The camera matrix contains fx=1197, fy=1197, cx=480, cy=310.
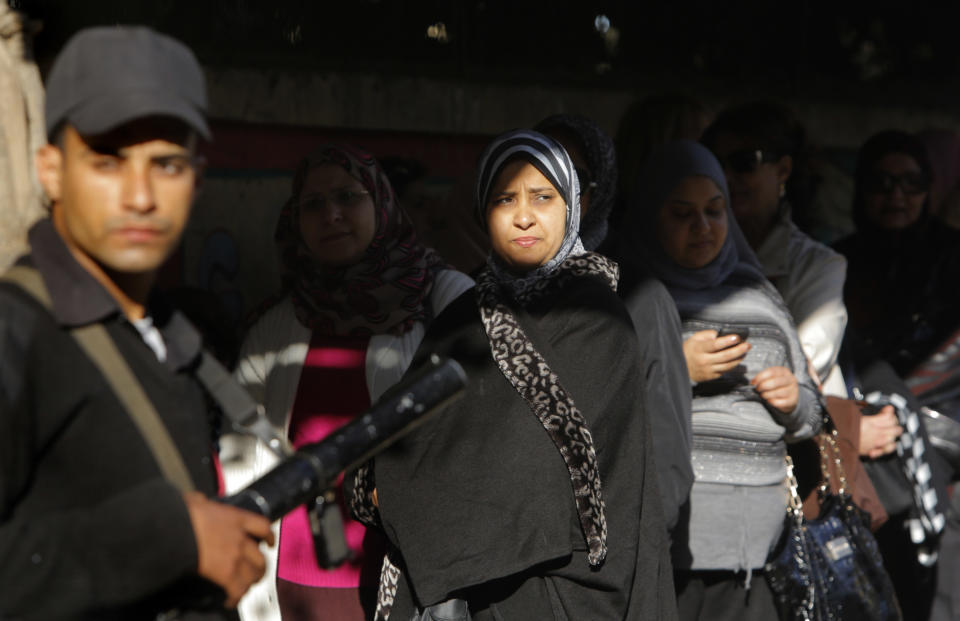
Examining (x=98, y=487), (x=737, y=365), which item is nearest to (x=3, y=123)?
(x=98, y=487)

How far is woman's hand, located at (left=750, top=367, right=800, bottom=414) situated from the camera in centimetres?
373

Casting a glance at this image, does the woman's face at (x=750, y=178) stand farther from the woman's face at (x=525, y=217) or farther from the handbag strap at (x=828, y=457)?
the woman's face at (x=525, y=217)

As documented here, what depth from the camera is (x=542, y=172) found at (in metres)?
3.14

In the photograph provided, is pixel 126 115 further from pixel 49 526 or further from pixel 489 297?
pixel 489 297

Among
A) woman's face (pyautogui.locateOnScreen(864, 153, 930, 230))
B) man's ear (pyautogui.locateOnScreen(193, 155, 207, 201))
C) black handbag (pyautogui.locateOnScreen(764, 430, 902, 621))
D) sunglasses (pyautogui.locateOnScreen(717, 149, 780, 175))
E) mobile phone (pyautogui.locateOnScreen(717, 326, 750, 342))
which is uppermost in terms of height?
man's ear (pyautogui.locateOnScreen(193, 155, 207, 201))

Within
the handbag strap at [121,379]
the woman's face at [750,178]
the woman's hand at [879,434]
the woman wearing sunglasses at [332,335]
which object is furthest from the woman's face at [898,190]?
the handbag strap at [121,379]

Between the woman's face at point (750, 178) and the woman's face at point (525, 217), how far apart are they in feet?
5.83

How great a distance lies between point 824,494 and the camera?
419 cm

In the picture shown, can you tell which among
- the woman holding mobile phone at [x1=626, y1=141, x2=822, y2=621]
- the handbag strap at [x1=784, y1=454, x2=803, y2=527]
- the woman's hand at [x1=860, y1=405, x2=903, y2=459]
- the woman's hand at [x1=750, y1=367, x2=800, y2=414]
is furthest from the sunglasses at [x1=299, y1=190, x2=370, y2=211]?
the woman's hand at [x1=860, y1=405, x2=903, y2=459]

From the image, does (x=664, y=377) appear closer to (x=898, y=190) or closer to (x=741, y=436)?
(x=741, y=436)

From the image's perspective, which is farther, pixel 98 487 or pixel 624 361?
pixel 624 361

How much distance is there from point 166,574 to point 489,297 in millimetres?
1639

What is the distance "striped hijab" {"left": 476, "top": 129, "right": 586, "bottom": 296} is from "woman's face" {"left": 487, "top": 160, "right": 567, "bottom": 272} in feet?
0.05

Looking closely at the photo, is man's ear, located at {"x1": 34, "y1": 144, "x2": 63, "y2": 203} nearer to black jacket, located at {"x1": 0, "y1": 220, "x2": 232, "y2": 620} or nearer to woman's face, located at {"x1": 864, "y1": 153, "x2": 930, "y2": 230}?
black jacket, located at {"x1": 0, "y1": 220, "x2": 232, "y2": 620}
